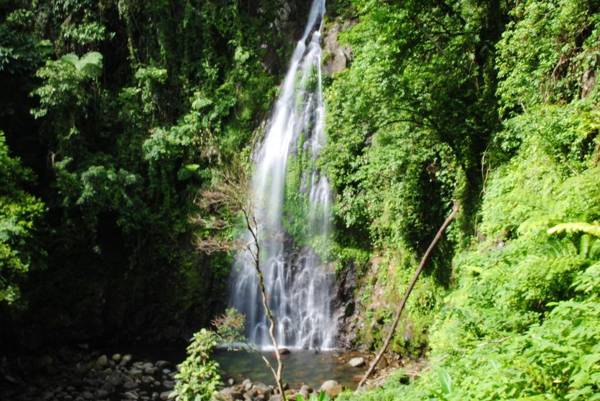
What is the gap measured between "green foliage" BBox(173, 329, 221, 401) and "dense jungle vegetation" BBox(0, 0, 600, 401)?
205cm

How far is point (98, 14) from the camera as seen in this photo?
57.7ft

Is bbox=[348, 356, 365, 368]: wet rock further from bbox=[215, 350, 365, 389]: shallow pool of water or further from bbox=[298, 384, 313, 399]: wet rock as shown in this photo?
bbox=[298, 384, 313, 399]: wet rock

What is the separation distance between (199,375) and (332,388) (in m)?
3.65

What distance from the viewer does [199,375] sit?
7.61 m

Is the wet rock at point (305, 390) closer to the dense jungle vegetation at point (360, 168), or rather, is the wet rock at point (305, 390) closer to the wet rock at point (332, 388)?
the wet rock at point (332, 388)

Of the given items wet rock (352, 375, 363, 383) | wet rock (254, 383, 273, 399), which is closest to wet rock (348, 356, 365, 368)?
wet rock (352, 375, 363, 383)

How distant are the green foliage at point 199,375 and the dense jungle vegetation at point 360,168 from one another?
205 centimetres

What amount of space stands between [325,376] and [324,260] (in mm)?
3669

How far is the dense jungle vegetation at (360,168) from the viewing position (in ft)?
16.3

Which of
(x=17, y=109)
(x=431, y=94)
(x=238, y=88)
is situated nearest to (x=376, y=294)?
(x=431, y=94)

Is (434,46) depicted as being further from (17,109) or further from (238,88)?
(17,109)

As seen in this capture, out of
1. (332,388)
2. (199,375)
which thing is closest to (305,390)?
(332,388)

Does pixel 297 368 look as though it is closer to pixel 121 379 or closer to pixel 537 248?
pixel 121 379

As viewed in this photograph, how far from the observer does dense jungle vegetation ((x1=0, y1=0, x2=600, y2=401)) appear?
4.98 metres
